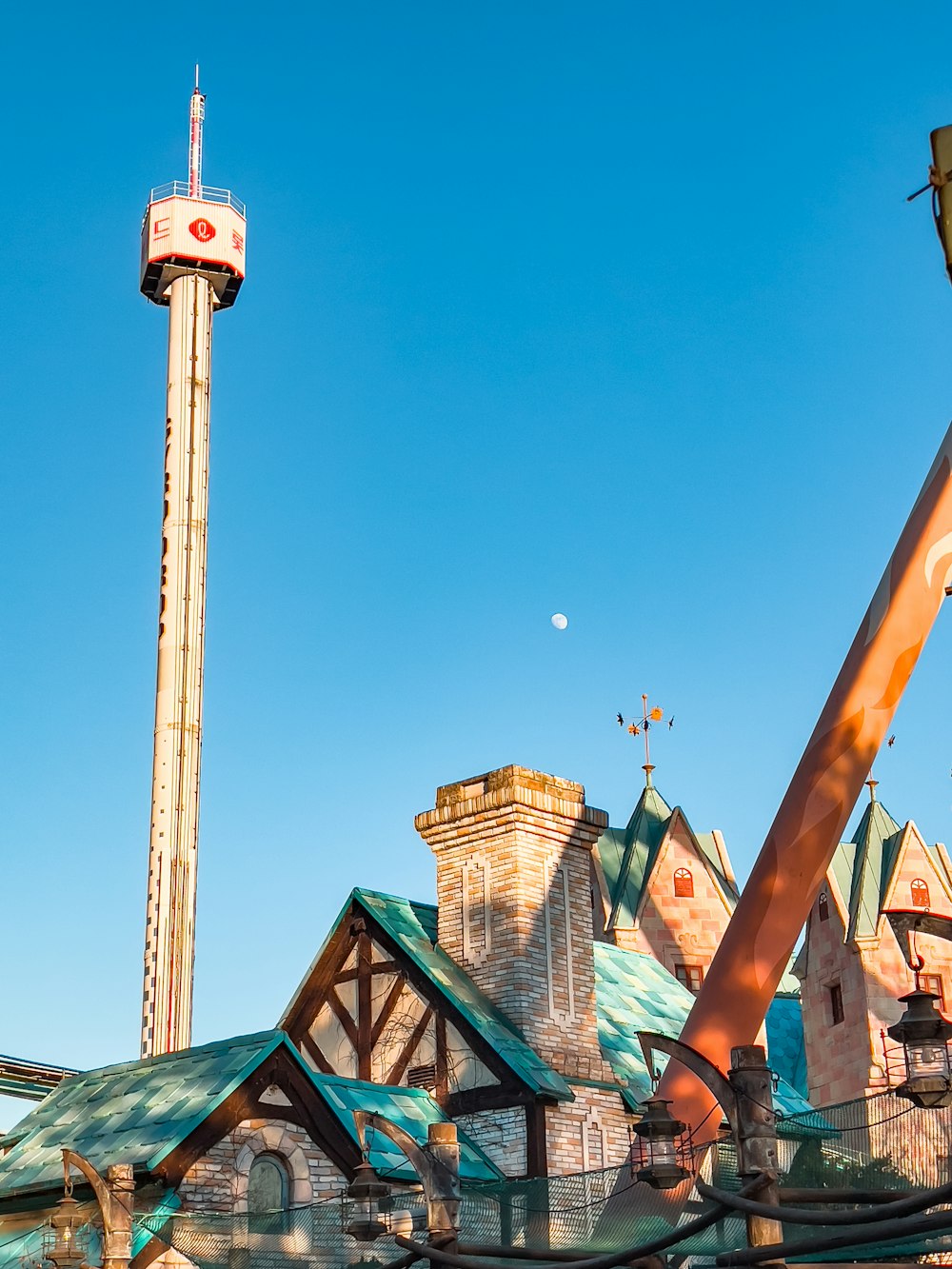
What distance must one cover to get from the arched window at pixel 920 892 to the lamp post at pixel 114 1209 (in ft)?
93.7

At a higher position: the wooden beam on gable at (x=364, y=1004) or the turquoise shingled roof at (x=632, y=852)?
Answer: the turquoise shingled roof at (x=632, y=852)

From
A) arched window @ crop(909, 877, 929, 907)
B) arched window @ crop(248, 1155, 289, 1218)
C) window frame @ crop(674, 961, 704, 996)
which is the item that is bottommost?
arched window @ crop(248, 1155, 289, 1218)

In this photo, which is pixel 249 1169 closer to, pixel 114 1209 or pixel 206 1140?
pixel 206 1140

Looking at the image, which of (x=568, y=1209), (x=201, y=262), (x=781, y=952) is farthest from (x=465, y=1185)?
(x=201, y=262)

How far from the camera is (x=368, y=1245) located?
45.4ft

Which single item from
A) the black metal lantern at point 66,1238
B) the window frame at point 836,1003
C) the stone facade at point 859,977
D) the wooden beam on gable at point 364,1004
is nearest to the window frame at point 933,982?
the stone facade at point 859,977

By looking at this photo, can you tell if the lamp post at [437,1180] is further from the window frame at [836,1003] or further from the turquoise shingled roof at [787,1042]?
the turquoise shingled roof at [787,1042]

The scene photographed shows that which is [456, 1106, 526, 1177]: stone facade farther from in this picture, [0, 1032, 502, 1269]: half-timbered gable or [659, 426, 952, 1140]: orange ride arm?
[659, 426, 952, 1140]: orange ride arm

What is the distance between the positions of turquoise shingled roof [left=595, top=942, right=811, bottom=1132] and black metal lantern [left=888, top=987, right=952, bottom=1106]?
15937 millimetres

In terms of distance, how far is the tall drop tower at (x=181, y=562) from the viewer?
41.0 metres

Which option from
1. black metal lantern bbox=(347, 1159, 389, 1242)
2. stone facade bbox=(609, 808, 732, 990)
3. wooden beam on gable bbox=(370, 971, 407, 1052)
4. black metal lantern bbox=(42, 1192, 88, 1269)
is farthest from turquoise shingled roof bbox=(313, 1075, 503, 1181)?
stone facade bbox=(609, 808, 732, 990)

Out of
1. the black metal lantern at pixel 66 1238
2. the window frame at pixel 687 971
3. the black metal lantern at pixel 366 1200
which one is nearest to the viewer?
the black metal lantern at pixel 366 1200

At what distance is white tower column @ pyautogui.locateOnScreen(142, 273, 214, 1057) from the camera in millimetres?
40781

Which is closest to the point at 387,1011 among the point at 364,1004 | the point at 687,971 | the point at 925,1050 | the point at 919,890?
the point at 364,1004
